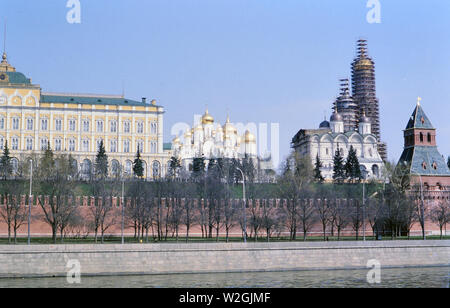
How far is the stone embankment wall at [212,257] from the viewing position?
29828mm

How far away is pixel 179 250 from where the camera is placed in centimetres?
3172

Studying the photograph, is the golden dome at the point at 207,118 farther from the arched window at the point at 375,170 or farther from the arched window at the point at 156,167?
the arched window at the point at 375,170

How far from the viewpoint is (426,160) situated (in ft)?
183

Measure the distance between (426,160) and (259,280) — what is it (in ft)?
101

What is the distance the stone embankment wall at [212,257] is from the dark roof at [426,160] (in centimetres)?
2048

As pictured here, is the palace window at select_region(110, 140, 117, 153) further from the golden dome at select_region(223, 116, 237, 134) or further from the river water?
the river water

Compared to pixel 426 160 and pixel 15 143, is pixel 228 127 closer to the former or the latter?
pixel 15 143

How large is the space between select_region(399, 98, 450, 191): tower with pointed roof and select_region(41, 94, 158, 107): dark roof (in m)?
33.3

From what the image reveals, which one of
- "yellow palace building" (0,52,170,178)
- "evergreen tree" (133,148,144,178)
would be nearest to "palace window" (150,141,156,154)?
"yellow palace building" (0,52,170,178)

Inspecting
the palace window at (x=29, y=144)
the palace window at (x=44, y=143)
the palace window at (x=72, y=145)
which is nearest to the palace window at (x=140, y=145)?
the palace window at (x=72, y=145)

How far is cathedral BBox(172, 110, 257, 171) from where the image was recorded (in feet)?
276
